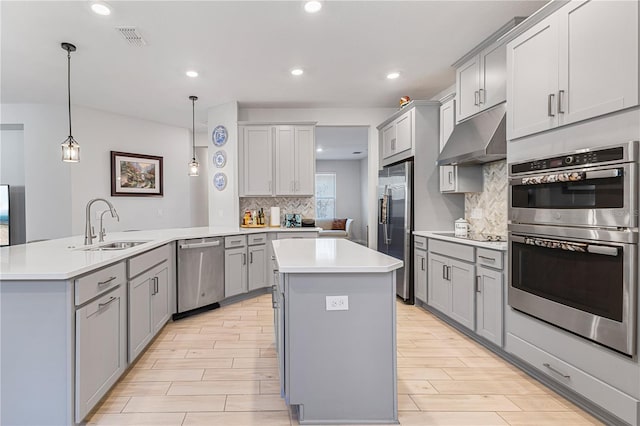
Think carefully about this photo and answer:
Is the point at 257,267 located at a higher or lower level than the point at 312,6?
lower

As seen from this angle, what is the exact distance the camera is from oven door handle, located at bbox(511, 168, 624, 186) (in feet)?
5.65

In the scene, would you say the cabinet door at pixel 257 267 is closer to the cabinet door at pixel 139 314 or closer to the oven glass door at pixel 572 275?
the cabinet door at pixel 139 314

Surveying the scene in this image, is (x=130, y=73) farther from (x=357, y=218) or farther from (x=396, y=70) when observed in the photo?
(x=357, y=218)

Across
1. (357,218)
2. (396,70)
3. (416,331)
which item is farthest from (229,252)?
(357,218)

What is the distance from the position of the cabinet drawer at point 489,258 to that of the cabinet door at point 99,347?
272 centimetres

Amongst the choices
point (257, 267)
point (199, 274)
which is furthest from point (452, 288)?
point (199, 274)

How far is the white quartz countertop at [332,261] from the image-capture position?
5.84 feet

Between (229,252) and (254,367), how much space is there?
1890 mm

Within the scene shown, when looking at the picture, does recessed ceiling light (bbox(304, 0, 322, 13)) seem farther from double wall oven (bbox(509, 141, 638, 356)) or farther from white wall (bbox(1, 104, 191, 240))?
white wall (bbox(1, 104, 191, 240))

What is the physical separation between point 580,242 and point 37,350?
2918 millimetres

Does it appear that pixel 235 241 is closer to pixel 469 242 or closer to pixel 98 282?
pixel 98 282

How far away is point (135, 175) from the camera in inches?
234

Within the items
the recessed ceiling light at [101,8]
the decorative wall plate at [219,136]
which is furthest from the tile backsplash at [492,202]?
the recessed ceiling light at [101,8]

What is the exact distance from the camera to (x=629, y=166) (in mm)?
1647
